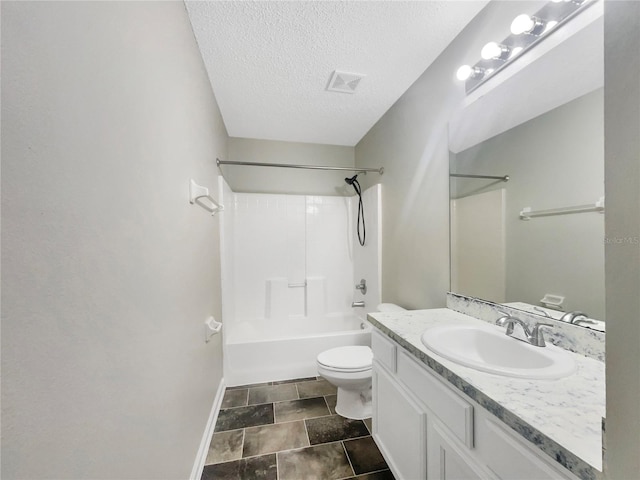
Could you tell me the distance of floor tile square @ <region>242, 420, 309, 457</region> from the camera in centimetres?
155

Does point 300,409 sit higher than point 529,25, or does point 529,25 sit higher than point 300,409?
point 529,25

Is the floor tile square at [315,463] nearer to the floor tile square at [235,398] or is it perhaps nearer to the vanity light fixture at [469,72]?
the floor tile square at [235,398]

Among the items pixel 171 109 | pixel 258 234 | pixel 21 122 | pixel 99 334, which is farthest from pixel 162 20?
pixel 258 234

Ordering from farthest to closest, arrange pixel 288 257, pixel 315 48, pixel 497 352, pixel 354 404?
pixel 288 257 → pixel 354 404 → pixel 315 48 → pixel 497 352

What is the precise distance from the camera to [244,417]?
1848 millimetres

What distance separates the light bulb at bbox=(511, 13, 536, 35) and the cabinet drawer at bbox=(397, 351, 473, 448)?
144 cm

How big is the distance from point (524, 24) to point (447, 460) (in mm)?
1702

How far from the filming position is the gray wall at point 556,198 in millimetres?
886

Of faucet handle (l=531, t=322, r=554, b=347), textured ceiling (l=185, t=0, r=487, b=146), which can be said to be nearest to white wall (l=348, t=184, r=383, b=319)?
textured ceiling (l=185, t=0, r=487, b=146)

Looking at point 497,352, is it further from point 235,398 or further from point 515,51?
point 235,398

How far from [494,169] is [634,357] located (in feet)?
3.82

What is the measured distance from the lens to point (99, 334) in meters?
0.61

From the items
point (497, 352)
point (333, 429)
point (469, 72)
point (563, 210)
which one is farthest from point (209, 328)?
point (469, 72)

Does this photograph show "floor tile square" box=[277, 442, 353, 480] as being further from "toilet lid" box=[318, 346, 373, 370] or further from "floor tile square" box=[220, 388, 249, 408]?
"floor tile square" box=[220, 388, 249, 408]
